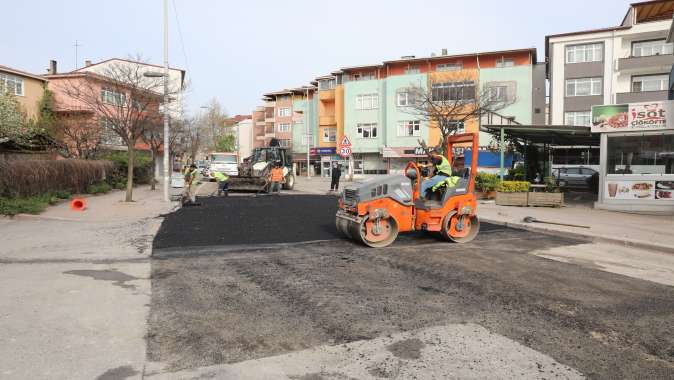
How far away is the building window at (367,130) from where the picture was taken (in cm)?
4947

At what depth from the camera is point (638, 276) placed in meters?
6.84

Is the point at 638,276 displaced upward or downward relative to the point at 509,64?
downward

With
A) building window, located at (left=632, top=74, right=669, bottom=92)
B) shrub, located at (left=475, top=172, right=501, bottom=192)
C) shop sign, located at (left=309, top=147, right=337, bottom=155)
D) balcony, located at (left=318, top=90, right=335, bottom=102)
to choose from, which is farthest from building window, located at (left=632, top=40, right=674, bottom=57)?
shop sign, located at (left=309, top=147, right=337, bottom=155)

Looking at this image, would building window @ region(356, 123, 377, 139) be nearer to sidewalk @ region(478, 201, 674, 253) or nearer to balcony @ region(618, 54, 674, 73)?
balcony @ region(618, 54, 674, 73)

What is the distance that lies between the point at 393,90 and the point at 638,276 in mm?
41572

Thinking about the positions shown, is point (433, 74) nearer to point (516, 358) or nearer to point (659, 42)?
point (659, 42)

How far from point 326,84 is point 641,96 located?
31.9m

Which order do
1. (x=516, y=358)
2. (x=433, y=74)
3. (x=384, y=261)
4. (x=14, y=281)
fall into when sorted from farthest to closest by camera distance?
(x=433, y=74)
(x=384, y=261)
(x=14, y=281)
(x=516, y=358)

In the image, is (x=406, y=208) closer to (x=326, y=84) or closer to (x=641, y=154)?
(x=641, y=154)

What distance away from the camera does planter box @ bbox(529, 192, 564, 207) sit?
16.1 meters

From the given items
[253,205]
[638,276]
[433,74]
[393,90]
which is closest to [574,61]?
[433,74]

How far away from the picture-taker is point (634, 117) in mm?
14938

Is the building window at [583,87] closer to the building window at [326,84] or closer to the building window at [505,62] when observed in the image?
the building window at [505,62]

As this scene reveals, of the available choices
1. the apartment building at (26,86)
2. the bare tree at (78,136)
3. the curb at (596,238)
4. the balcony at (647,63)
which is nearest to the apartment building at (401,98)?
the balcony at (647,63)
